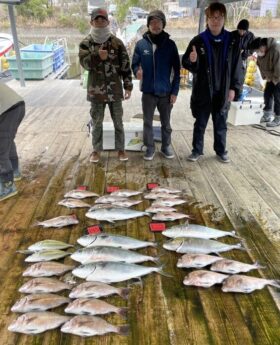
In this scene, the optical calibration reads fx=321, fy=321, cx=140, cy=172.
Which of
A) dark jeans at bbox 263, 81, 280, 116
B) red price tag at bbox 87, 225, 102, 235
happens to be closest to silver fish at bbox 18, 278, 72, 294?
red price tag at bbox 87, 225, 102, 235

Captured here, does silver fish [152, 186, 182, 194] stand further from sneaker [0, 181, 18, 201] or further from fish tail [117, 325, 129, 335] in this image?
fish tail [117, 325, 129, 335]

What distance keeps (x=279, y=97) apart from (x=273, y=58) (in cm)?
68

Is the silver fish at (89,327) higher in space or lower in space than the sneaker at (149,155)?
higher

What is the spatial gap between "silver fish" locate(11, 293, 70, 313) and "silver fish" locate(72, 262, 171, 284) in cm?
21

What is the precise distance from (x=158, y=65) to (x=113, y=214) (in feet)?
6.41

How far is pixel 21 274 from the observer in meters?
2.24

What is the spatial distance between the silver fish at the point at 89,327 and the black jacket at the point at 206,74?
9.36ft

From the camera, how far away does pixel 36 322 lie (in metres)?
1.80

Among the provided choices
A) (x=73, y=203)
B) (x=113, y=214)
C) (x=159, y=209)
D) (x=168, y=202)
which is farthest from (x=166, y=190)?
(x=73, y=203)

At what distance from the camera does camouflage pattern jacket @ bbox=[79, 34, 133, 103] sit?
373 centimetres

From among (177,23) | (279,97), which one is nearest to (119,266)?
(279,97)

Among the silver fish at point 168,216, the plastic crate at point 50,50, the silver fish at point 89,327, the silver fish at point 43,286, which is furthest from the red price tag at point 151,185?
the plastic crate at point 50,50

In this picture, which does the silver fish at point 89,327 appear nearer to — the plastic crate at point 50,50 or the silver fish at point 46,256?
the silver fish at point 46,256

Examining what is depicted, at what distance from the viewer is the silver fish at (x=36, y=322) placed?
5.83 feet
